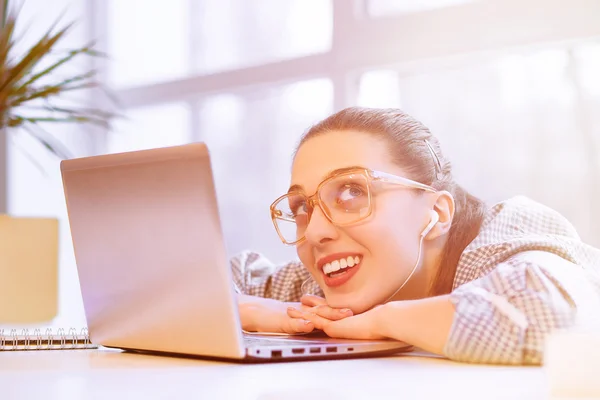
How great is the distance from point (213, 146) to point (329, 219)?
68.2 inches

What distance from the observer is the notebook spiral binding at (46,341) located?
121cm

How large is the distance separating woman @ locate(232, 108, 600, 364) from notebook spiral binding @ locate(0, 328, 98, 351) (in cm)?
33

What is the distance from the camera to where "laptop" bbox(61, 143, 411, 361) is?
2.77 ft

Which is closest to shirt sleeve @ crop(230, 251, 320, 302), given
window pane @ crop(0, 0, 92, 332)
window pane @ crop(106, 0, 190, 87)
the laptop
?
the laptop

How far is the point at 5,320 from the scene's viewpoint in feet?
4.93

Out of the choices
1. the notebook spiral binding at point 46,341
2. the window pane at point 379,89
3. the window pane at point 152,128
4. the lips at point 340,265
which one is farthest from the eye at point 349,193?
the window pane at point 152,128

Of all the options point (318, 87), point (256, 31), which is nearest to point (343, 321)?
point (318, 87)

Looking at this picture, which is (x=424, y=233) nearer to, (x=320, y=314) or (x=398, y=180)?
(x=398, y=180)

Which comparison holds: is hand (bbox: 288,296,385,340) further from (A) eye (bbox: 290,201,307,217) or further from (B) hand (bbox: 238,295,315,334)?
(A) eye (bbox: 290,201,307,217)

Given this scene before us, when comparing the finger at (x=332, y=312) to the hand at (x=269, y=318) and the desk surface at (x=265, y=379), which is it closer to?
the hand at (x=269, y=318)

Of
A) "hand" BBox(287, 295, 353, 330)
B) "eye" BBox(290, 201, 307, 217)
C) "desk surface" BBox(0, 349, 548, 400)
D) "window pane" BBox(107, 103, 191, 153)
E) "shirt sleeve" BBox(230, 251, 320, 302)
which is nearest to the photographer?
"desk surface" BBox(0, 349, 548, 400)

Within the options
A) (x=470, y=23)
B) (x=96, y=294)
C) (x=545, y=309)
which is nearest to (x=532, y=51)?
(x=470, y=23)

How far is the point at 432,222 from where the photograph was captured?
1397mm

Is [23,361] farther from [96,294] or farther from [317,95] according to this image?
[317,95]
